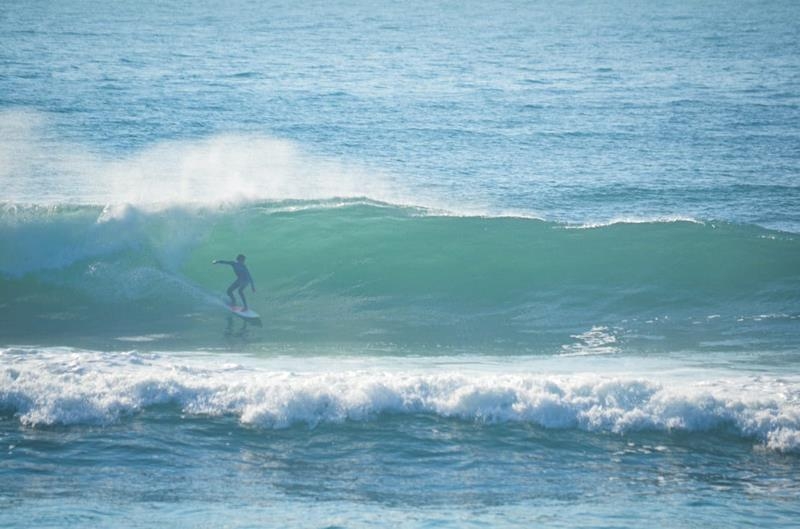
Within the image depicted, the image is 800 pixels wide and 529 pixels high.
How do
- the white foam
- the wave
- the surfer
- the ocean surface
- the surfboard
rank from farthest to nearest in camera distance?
1. the white foam
2. the surfer
3. the surfboard
4. the wave
5. the ocean surface

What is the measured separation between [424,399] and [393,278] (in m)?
7.00

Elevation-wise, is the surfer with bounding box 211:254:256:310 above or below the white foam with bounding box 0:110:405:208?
below

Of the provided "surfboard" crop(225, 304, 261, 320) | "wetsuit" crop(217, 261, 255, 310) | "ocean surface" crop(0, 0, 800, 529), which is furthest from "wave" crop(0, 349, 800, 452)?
"wetsuit" crop(217, 261, 255, 310)

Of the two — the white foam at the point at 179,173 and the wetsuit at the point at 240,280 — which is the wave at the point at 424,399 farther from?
the white foam at the point at 179,173

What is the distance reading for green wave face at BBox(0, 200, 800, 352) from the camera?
51.9ft

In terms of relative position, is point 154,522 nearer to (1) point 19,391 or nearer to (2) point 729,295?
(1) point 19,391

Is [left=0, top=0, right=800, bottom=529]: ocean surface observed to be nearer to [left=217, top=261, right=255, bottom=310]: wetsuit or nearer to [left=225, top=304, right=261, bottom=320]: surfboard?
[left=225, top=304, right=261, bottom=320]: surfboard

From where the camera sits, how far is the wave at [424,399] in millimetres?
11141

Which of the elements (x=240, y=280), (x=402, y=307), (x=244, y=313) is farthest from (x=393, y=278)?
(x=244, y=313)

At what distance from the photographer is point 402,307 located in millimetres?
17219

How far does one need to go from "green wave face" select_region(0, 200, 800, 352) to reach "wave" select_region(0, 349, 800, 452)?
286 centimetres

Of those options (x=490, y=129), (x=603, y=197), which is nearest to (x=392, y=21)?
(x=490, y=129)

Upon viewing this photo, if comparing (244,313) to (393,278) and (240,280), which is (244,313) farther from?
(393,278)

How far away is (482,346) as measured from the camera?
15016mm
